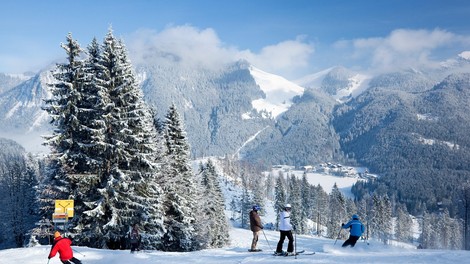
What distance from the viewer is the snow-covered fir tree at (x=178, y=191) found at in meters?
31.2

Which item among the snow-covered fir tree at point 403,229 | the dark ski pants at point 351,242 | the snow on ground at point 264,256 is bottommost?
the snow-covered fir tree at point 403,229

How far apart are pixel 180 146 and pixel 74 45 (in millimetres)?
12429

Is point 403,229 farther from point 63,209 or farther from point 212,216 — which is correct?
point 63,209

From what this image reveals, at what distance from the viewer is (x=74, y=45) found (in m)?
25.9

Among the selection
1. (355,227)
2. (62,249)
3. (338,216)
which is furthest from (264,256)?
(338,216)

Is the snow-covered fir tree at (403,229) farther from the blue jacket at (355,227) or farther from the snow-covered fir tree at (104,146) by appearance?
the blue jacket at (355,227)

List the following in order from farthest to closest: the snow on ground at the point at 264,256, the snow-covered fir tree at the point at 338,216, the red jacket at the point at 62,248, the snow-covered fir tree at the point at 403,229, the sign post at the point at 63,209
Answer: the snow-covered fir tree at the point at 403,229 → the snow-covered fir tree at the point at 338,216 → the sign post at the point at 63,209 → the red jacket at the point at 62,248 → the snow on ground at the point at 264,256

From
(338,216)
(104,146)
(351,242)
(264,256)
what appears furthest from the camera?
(338,216)

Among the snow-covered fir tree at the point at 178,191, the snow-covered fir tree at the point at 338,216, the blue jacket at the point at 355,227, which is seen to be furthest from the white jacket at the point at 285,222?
the snow-covered fir tree at the point at 338,216

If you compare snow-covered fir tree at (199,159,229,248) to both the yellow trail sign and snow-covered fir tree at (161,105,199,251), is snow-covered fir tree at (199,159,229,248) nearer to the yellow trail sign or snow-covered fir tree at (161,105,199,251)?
snow-covered fir tree at (161,105,199,251)

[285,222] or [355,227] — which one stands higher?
[285,222]

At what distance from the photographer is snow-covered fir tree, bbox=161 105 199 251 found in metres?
31.2

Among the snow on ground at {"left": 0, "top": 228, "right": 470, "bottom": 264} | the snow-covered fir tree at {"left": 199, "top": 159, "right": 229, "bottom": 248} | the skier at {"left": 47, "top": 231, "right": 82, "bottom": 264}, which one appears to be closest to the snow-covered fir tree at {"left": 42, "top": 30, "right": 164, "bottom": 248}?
the snow on ground at {"left": 0, "top": 228, "right": 470, "bottom": 264}

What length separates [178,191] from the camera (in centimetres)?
3222
